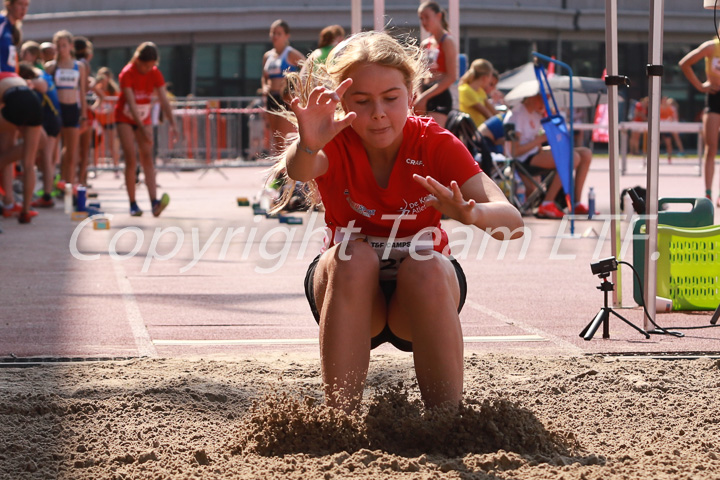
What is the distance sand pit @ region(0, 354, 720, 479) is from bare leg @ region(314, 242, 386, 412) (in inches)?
3.5

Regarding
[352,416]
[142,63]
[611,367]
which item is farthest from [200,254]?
[352,416]

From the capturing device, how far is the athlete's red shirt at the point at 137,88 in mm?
12219

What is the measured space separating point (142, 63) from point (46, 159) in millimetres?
1683

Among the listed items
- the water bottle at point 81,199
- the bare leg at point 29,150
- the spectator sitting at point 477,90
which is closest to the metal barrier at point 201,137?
the water bottle at point 81,199

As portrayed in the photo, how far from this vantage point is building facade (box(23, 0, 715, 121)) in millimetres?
37000

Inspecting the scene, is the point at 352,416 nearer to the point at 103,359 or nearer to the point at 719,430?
the point at 719,430

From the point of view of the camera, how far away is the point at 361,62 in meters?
3.62

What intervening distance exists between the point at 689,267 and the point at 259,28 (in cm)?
3211

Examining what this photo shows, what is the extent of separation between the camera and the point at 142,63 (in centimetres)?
1255

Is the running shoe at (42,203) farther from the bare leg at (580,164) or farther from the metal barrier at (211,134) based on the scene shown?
the metal barrier at (211,134)

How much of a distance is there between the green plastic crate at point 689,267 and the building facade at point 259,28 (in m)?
30.9

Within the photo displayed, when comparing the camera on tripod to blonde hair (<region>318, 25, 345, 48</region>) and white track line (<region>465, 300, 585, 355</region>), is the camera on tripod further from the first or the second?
blonde hair (<region>318, 25, 345, 48</region>)

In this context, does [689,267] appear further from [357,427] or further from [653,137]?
[357,427]

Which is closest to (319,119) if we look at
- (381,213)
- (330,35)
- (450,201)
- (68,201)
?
(381,213)
